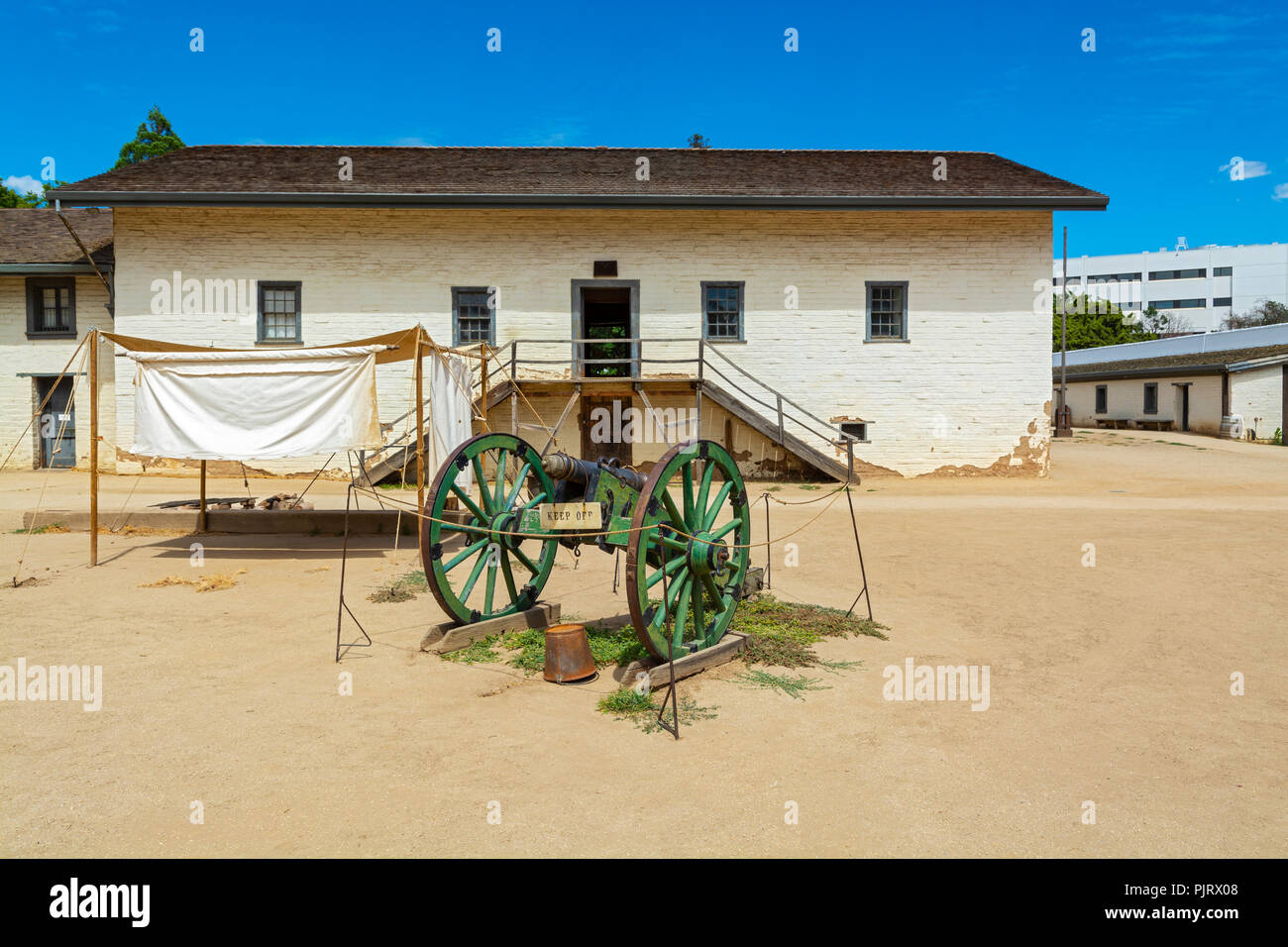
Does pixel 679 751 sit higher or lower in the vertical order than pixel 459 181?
lower

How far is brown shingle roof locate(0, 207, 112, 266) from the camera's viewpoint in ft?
67.1

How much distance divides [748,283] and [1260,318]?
64.6 metres

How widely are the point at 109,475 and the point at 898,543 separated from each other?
1659 cm

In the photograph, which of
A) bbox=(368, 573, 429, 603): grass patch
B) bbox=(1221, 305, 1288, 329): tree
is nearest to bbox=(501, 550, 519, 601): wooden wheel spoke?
bbox=(368, 573, 429, 603): grass patch

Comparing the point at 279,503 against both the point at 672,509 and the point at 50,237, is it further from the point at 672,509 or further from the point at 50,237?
the point at 50,237

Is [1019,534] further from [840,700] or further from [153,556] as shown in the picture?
[153,556]

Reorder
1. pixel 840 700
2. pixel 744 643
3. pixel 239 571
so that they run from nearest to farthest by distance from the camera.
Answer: pixel 840 700 → pixel 744 643 → pixel 239 571

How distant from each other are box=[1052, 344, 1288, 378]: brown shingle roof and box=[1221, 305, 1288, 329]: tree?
33230 mm

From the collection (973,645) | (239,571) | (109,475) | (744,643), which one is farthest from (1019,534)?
(109,475)

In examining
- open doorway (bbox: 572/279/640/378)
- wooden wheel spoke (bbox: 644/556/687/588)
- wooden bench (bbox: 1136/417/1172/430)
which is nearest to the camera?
wooden wheel spoke (bbox: 644/556/687/588)

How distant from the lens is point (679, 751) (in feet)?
14.5

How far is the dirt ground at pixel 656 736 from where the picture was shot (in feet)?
11.6

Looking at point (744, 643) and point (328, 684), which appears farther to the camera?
point (744, 643)

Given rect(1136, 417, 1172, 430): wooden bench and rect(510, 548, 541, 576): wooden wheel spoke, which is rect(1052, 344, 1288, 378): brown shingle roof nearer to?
rect(1136, 417, 1172, 430): wooden bench
